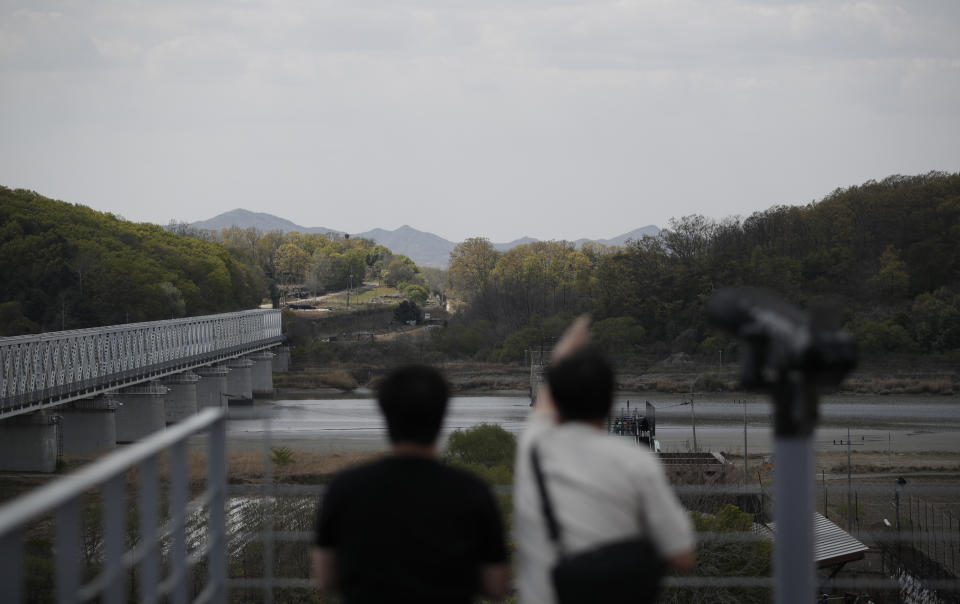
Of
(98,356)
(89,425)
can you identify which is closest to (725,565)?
(89,425)

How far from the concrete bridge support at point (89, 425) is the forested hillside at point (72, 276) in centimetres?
2083

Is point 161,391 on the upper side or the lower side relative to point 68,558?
lower

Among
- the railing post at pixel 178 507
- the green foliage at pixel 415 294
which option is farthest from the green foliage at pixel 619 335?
the railing post at pixel 178 507

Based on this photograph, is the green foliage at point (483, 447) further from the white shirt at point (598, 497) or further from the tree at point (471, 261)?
the tree at point (471, 261)

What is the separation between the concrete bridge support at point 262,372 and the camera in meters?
66.1

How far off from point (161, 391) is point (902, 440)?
3490 centimetres

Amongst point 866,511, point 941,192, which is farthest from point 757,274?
point 866,511

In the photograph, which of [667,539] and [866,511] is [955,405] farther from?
[667,539]

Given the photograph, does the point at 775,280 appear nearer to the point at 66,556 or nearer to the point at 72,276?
the point at 72,276

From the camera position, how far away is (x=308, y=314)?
97750 mm

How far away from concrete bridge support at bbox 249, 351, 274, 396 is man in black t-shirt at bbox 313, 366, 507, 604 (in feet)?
211

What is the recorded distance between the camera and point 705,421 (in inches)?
1852

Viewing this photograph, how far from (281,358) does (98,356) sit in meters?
30.8

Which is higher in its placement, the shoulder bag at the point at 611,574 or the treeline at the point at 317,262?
the treeline at the point at 317,262
